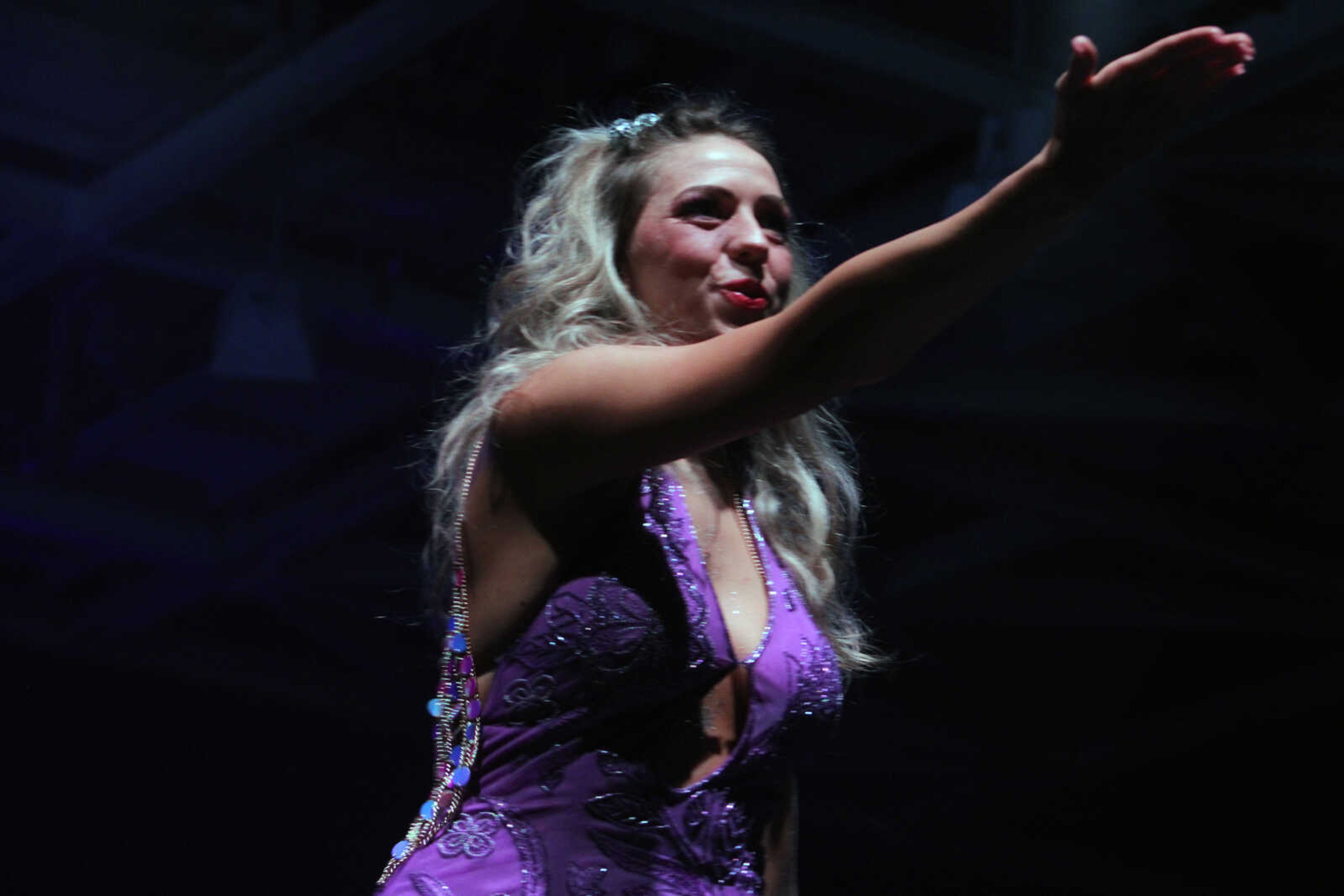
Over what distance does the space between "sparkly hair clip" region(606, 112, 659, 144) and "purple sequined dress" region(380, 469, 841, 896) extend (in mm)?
554

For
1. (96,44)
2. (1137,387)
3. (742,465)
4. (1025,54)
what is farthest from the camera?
(1137,387)

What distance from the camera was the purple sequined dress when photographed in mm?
1171

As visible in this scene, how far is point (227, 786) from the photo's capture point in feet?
14.4

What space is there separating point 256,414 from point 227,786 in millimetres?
1114

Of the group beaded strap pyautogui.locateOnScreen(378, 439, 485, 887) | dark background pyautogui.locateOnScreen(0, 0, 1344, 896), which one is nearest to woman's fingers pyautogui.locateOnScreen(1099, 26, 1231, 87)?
beaded strap pyautogui.locateOnScreen(378, 439, 485, 887)

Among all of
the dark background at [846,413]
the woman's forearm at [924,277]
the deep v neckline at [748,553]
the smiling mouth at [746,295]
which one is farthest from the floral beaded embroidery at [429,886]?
the dark background at [846,413]

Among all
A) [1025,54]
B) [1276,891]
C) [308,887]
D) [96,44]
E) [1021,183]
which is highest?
[96,44]

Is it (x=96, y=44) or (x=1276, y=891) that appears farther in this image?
(x=1276, y=891)

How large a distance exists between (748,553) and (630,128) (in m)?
0.56

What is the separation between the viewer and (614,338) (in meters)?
1.43

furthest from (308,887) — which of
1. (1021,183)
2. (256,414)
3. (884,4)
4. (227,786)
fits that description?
(1021,183)

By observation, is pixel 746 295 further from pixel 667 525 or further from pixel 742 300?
pixel 667 525

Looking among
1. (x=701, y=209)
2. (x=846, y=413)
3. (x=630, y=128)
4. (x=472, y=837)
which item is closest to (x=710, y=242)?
(x=701, y=209)

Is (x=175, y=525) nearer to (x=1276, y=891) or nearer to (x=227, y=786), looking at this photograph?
(x=227, y=786)
